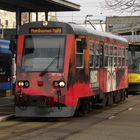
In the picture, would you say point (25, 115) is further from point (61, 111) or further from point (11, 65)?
point (11, 65)

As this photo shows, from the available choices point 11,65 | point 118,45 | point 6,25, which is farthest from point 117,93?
point 6,25

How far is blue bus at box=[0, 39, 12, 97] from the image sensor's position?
26.7 meters

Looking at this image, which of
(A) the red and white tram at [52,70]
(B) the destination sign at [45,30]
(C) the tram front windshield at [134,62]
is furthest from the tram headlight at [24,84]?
(C) the tram front windshield at [134,62]

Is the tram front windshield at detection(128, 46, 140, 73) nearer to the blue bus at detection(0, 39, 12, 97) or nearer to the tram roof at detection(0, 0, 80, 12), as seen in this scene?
the tram roof at detection(0, 0, 80, 12)

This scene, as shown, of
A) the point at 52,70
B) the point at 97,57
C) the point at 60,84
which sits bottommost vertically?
the point at 60,84

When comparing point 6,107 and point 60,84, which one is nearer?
point 60,84

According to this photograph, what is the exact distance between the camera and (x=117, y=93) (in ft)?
81.8

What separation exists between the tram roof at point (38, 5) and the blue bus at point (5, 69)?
191 cm

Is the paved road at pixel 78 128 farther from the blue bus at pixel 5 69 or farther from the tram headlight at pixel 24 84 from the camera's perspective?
the blue bus at pixel 5 69

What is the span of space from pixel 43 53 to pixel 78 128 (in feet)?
10.6

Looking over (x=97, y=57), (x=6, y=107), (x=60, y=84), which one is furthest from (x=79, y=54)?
(x=6, y=107)

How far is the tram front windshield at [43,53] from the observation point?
56.8 feet

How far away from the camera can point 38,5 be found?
2784 centimetres

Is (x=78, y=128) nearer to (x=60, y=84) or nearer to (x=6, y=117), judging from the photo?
(x=60, y=84)
